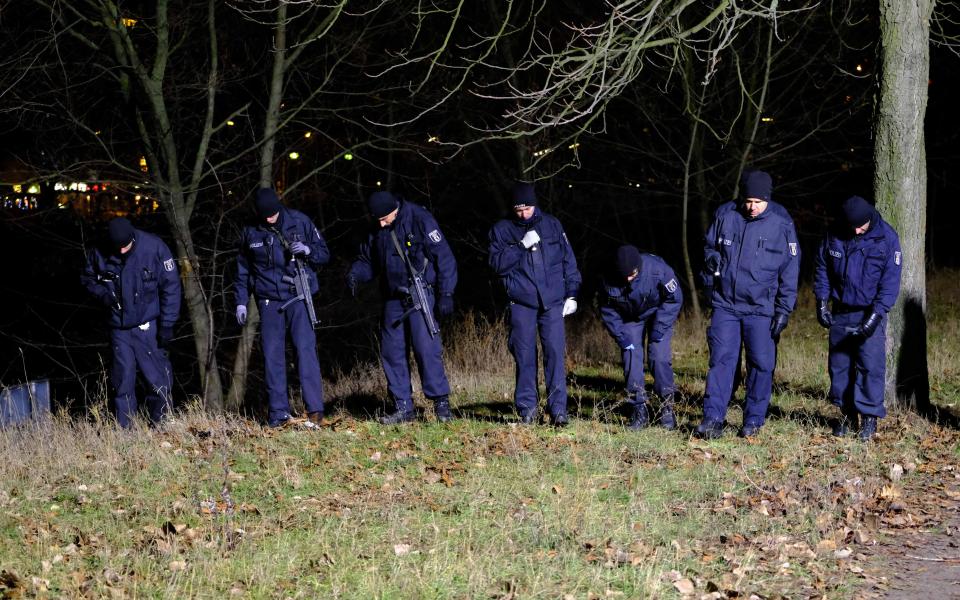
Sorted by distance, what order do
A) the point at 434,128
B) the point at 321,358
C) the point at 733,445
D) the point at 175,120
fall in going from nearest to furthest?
the point at 733,445, the point at 175,120, the point at 434,128, the point at 321,358

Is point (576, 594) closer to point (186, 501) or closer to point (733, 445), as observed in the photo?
point (186, 501)

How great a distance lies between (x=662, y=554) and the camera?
589 centimetres

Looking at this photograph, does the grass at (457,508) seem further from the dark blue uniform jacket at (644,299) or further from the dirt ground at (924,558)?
the dark blue uniform jacket at (644,299)

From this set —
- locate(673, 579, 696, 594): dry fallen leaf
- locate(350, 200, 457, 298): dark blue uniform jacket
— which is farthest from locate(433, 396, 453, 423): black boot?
locate(673, 579, 696, 594): dry fallen leaf

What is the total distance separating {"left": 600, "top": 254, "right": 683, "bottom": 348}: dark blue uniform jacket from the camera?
9586mm

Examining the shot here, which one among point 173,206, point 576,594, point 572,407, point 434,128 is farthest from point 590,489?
point 434,128

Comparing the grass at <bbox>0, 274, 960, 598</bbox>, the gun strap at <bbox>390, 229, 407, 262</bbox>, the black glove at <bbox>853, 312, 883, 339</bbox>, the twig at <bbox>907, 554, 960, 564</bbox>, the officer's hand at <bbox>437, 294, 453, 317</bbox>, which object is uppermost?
the gun strap at <bbox>390, 229, 407, 262</bbox>

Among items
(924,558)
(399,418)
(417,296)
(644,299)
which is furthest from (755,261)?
(399,418)

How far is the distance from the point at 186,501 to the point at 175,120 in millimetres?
9895

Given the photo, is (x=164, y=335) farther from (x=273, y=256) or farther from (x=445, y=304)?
(x=445, y=304)

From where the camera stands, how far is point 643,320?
9.76 metres

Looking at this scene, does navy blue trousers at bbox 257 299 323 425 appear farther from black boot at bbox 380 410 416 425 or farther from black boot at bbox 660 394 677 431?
black boot at bbox 660 394 677 431

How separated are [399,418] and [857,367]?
396cm

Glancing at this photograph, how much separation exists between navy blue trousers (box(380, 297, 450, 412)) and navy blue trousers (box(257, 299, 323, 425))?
658 mm
